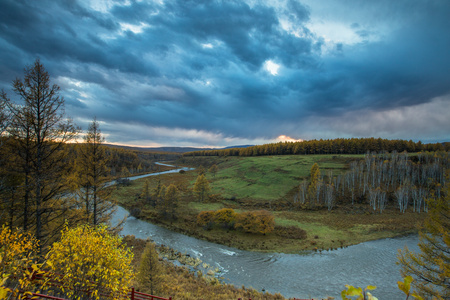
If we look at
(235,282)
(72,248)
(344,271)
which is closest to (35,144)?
(72,248)

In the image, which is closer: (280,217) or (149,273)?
(149,273)

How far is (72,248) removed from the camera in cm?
763

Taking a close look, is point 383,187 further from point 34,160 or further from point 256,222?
point 34,160

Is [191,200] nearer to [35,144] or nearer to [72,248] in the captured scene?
[35,144]

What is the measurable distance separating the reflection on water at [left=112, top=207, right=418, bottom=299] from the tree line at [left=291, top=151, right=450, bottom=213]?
22958 millimetres

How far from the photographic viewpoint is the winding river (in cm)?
2553

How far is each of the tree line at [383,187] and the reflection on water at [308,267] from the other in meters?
23.0

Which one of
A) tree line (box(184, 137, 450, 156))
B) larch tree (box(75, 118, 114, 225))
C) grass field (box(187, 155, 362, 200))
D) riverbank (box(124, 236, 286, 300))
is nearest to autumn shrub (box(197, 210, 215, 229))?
riverbank (box(124, 236, 286, 300))

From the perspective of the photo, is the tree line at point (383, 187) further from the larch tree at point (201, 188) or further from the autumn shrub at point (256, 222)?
the larch tree at point (201, 188)

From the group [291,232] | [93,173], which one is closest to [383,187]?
[291,232]

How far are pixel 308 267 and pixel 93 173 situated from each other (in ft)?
104

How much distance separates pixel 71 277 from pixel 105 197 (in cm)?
1168

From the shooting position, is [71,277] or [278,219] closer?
[71,277]

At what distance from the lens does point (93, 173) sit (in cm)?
1848
